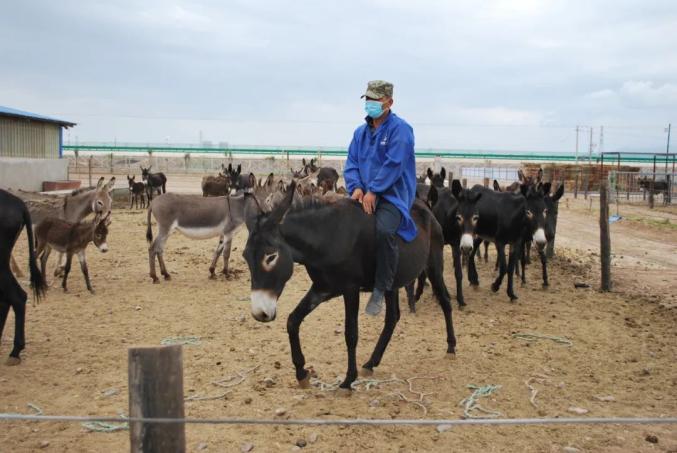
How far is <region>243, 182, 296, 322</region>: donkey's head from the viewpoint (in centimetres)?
440

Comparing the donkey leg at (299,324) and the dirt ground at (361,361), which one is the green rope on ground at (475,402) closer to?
the dirt ground at (361,361)

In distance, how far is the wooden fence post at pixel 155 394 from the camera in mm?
2492

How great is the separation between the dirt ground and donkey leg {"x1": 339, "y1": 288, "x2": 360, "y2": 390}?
0.19m

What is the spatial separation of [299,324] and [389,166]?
1675mm

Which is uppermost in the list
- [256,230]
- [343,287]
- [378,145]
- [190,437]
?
[378,145]

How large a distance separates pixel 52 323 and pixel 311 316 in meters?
3.58

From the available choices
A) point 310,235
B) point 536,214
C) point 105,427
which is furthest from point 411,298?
point 105,427

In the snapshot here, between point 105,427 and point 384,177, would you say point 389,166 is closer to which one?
point 384,177

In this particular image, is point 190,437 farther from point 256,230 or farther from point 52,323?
point 52,323

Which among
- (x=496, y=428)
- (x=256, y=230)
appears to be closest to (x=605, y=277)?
(x=496, y=428)

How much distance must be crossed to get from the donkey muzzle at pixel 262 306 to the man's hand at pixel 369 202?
1.22 meters

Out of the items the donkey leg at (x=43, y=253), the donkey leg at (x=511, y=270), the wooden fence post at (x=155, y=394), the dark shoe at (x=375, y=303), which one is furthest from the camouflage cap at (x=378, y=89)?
the donkey leg at (x=43, y=253)

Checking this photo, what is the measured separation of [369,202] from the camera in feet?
16.2

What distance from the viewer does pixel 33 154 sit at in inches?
990
